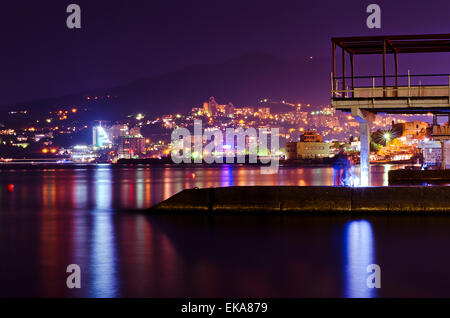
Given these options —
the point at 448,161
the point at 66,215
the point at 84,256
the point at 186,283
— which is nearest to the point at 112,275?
the point at 186,283

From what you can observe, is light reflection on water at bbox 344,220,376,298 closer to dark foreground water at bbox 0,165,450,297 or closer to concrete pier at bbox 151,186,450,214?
dark foreground water at bbox 0,165,450,297

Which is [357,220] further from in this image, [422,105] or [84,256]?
[84,256]

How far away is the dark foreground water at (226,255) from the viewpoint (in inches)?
566

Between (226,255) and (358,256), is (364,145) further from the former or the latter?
(226,255)

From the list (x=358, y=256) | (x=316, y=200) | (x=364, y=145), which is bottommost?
(x=358, y=256)

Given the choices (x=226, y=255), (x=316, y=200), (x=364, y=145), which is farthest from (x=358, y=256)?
(x=364, y=145)

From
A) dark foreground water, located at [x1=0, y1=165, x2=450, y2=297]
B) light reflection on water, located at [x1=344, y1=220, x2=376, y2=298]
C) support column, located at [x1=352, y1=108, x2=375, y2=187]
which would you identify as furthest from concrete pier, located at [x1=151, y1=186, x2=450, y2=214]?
support column, located at [x1=352, y1=108, x2=375, y2=187]

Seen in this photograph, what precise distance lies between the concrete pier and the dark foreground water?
0.75 meters

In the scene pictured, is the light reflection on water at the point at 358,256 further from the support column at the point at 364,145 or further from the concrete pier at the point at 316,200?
the support column at the point at 364,145

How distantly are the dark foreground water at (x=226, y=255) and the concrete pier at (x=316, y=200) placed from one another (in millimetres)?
751

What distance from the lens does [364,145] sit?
31.4m

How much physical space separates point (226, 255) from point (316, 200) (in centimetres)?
923

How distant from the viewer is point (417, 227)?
2339 cm

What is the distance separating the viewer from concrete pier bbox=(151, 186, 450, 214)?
87.5ft
